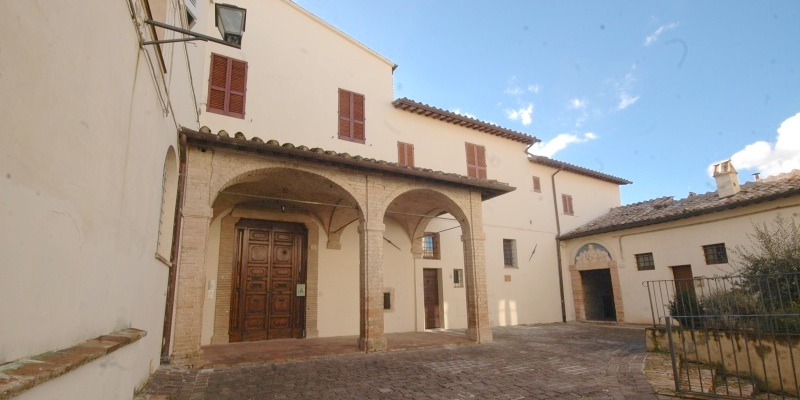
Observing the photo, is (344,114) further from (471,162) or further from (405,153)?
(471,162)

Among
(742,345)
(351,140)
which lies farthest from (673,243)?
(351,140)

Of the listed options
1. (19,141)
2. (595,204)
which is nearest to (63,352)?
(19,141)

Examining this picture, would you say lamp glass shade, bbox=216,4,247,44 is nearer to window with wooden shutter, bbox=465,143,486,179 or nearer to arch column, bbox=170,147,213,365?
arch column, bbox=170,147,213,365

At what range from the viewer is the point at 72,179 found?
2.50 meters

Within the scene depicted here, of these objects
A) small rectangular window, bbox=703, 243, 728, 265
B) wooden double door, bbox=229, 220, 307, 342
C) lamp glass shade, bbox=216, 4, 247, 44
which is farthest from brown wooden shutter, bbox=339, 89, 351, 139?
small rectangular window, bbox=703, 243, 728, 265

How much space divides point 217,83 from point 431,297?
28.9 feet

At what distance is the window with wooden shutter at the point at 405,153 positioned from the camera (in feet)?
42.5

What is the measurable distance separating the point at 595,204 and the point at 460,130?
8.32 meters

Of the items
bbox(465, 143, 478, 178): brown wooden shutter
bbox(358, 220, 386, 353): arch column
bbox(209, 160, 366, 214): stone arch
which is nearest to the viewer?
bbox(209, 160, 366, 214): stone arch

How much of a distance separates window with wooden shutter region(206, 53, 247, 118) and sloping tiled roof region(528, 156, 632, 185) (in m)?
11.0

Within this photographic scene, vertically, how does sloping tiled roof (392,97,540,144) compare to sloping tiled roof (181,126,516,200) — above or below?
above

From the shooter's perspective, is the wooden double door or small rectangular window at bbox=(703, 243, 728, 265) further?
small rectangular window at bbox=(703, 243, 728, 265)

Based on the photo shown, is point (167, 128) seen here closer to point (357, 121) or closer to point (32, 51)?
point (32, 51)

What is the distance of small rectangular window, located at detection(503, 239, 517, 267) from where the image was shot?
15680 millimetres
